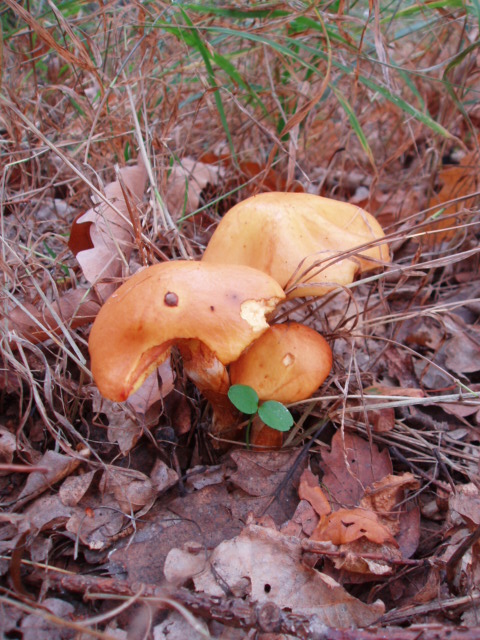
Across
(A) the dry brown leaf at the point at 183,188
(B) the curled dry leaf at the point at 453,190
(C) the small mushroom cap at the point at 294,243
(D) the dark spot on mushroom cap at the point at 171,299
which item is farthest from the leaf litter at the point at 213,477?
(D) the dark spot on mushroom cap at the point at 171,299

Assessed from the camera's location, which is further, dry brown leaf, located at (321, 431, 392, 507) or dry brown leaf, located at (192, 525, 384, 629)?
dry brown leaf, located at (321, 431, 392, 507)

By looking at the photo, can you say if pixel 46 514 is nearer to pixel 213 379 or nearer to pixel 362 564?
pixel 213 379

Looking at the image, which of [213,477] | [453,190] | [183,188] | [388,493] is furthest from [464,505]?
[183,188]

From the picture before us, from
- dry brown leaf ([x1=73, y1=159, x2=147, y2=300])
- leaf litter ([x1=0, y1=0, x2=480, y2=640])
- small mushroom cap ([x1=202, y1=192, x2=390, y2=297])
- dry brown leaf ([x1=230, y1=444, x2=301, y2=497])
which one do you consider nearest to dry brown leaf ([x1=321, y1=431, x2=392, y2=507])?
leaf litter ([x1=0, y1=0, x2=480, y2=640])

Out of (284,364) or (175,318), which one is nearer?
(175,318)

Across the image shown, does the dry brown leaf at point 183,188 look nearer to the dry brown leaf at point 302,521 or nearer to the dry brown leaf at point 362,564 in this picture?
the dry brown leaf at point 302,521

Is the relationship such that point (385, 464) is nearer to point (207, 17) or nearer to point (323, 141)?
point (207, 17)

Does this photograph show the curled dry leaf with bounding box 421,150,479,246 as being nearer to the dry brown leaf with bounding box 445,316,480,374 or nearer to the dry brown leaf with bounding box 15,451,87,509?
the dry brown leaf with bounding box 445,316,480,374
